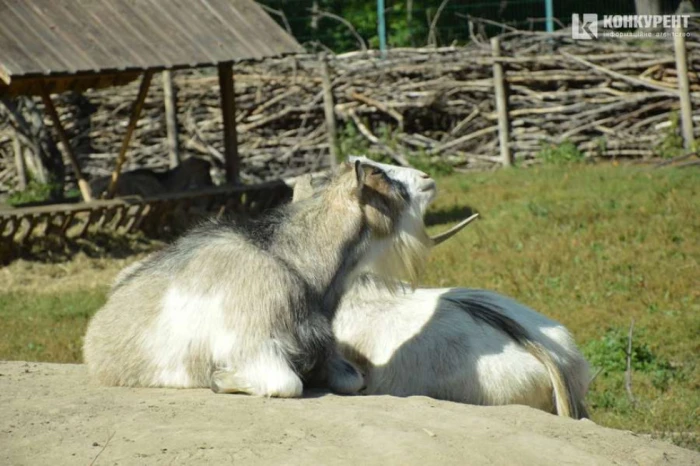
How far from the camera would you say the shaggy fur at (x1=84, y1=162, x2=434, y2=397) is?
5078 mm

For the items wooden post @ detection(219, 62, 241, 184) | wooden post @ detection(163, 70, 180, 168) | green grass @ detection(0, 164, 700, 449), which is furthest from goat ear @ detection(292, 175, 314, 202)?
wooden post @ detection(163, 70, 180, 168)

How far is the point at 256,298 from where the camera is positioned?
5105 millimetres

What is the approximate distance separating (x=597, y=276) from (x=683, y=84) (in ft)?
20.7

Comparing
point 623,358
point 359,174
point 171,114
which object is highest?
point 171,114

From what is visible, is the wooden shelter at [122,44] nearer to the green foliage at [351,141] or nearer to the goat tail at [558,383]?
the green foliage at [351,141]

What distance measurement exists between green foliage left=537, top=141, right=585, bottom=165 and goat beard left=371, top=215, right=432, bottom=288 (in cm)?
1106

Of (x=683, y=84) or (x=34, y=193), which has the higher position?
(x=683, y=84)

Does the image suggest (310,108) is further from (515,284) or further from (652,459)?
(652,459)

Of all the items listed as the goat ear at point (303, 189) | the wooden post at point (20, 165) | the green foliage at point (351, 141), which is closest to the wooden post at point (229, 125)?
the green foliage at point (351, 141)

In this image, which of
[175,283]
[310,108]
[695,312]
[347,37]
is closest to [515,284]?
[695,312]

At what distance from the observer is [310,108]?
18.3 m
